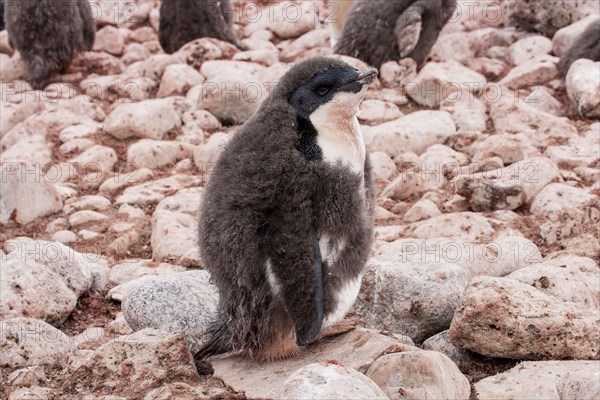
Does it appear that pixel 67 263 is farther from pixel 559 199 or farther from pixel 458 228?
pixel 559 199

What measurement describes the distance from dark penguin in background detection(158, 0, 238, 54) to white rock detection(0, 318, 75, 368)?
604 centimetres

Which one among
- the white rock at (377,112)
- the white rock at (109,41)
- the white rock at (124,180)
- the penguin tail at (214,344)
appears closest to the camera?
the penguin tail at (214,344)

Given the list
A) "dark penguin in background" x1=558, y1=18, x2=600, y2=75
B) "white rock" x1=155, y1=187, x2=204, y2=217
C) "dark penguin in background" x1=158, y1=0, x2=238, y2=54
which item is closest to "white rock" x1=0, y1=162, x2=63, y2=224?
"white rock" x1=155, y1=187, x2=204, y2=217

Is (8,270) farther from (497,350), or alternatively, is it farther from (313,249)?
(497,350)

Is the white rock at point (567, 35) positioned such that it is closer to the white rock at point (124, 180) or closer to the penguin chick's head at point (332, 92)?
the white rock at point (124, 180)

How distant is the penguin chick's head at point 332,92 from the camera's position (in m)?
3.65

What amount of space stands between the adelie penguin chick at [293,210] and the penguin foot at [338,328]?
0.17m

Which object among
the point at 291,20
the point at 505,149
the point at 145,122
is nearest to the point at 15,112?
the point at 145,122

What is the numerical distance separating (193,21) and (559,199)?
5169mm

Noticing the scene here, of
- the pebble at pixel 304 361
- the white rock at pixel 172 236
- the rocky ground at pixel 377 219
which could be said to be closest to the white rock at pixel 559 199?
the rocky ground at pixel 377 219

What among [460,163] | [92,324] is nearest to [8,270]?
[92,324]

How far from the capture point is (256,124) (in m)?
3.71

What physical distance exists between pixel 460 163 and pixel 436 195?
1.91 ft

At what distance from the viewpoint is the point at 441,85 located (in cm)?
805
